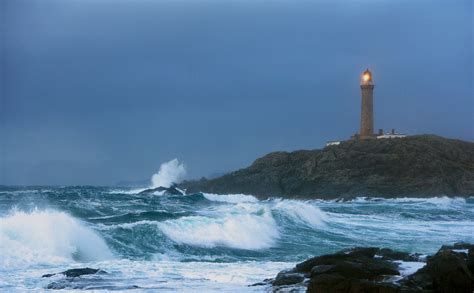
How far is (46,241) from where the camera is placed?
14.4 meters

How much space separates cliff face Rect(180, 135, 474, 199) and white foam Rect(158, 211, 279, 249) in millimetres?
27948

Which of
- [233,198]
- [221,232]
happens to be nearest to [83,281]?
[221,232]

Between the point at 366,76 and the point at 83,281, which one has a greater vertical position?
the point at 366,76

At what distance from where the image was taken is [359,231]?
20578mm

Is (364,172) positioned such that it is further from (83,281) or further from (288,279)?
(83,281)

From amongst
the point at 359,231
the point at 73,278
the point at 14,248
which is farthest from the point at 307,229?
the point at 73,278

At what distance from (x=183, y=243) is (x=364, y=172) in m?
35.6

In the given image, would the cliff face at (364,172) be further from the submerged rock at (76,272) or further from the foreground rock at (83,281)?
the foreground rock at (83,281)

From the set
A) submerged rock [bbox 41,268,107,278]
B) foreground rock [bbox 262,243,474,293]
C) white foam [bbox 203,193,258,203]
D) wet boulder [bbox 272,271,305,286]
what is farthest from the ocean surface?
white foam [bbox 203,193,258,203]

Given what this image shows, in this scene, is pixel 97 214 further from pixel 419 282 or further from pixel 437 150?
pixel 437 150

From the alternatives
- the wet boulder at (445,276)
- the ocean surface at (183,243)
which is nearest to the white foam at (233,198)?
the ocean surface at (183,243)

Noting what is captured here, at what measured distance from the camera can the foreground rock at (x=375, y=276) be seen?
770cm

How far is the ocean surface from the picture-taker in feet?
33.2

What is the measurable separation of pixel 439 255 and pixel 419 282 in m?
0.51
